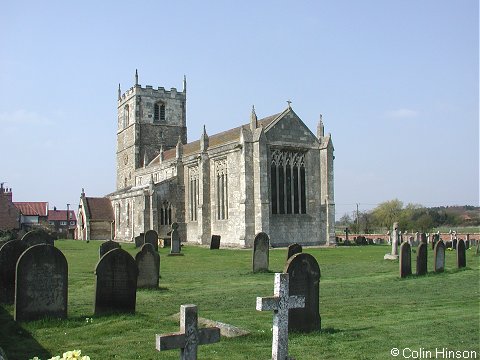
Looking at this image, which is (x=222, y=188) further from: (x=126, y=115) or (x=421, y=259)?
(x=126, y=115)

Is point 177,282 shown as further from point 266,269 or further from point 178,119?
point 178,119

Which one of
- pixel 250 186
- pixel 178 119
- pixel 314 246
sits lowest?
pixel 314 246

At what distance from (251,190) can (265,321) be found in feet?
84.4

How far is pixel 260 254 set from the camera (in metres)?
18.8

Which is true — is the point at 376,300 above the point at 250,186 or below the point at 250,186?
below

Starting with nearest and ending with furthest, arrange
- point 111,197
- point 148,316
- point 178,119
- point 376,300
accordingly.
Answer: point 148,316 → point 376,300 → point 111,197 → point 178,119

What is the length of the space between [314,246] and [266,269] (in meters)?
19.0

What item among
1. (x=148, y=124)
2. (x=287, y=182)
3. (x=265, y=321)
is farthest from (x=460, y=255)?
(x=148, y=124)

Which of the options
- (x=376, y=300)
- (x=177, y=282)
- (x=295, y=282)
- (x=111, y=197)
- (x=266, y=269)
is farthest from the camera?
(x=111, y=197)

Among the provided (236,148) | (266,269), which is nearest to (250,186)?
(236,148)

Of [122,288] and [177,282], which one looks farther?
[177,282]

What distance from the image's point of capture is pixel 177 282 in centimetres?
1641

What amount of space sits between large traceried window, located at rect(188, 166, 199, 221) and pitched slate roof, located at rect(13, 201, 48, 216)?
1798 inches

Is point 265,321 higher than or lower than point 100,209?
lower
